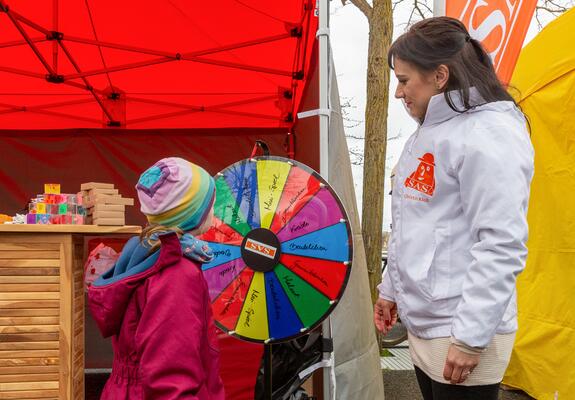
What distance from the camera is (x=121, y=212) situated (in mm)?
2611

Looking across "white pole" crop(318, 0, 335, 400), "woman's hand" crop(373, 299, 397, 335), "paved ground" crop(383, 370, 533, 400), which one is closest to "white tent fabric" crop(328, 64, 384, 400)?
"white pole" crop(318, 0, 335, 400)

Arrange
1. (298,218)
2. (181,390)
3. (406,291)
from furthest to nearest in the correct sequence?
(298,218) → (406,291) → (181,390)

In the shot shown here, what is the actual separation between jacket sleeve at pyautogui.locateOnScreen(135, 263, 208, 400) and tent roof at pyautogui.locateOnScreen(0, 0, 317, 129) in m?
2.74

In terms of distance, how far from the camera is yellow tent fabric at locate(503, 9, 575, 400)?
336cm

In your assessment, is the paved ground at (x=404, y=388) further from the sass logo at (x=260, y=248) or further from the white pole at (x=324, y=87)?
the sass logo at (x=260, y=248)

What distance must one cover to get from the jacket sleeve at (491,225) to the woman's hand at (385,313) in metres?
0.52

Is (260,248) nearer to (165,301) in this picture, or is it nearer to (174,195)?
(174,195)

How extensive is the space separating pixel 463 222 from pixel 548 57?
3.10 meters

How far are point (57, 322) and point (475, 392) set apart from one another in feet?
6.29

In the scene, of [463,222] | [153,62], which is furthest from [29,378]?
[153,62]

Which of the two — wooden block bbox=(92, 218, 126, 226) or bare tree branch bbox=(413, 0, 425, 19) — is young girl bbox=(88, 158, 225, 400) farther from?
bare tree branch bbox=(413, 0, 425, 19)

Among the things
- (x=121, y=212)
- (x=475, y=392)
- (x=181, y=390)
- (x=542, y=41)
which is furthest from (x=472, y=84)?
(x=542, y=41)

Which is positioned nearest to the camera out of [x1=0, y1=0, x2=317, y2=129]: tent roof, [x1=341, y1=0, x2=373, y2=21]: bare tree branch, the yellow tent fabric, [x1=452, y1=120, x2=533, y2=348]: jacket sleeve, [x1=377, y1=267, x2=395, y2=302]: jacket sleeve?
[x1=452, y1=120, x2=533, y2=348]: jacket sleeve

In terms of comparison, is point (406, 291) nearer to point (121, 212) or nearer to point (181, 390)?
point (181, 390)
